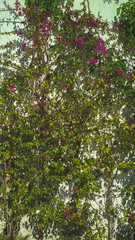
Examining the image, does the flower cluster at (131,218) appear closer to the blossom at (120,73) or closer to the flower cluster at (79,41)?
the blossom at (120,73)

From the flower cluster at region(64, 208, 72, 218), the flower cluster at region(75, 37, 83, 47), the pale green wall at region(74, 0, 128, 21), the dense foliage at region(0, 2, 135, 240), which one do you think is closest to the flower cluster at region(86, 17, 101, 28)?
the dense foliage at region(0, 2, 135, 240)

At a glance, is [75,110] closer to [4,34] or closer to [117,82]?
[117,82]

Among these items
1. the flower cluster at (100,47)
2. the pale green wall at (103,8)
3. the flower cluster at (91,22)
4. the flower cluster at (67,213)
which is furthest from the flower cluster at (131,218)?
the pale green wall at (103,8)

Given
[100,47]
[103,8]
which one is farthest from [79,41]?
[103,8]

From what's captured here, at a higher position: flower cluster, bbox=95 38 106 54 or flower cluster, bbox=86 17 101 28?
flower cluster, bbox=86 17 101 28

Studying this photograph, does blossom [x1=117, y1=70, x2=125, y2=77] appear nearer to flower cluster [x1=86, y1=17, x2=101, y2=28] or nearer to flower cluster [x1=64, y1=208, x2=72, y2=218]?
flower cluster [x1=86, y1=17, x2=101, y2=28]

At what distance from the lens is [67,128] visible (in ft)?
11.9

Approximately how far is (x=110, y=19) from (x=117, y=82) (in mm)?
1236

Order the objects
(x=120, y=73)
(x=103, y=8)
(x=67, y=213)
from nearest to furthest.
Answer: (x=67, y=213), (x=120, y=73), (x=103, y=8)

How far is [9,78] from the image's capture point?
144 inches

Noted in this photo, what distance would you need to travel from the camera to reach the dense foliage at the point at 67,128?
11.5 ft

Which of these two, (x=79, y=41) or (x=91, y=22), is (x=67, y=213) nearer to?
(x=79, y=41)

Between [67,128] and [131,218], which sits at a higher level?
[67,128]

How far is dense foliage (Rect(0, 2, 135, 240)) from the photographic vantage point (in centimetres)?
349
